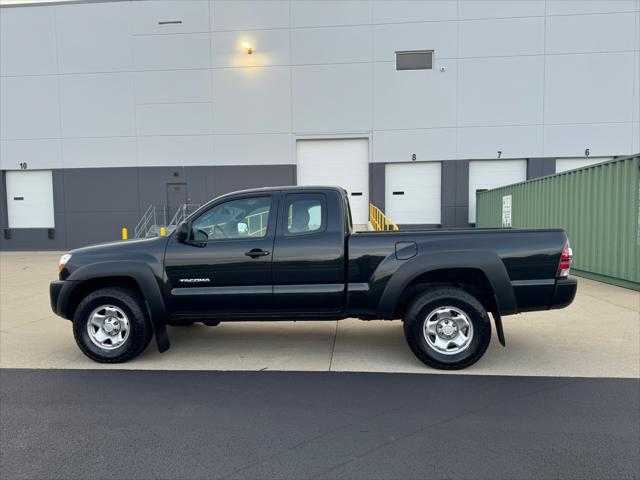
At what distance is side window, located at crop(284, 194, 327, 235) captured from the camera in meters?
4.81

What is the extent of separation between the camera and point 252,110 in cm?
1827

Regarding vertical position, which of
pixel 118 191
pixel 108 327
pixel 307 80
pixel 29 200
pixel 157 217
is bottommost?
pixel 108 327

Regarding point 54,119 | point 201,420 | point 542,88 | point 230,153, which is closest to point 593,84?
point 542,88

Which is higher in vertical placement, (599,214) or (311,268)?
(599,214)

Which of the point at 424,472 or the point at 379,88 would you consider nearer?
the point at 424,472

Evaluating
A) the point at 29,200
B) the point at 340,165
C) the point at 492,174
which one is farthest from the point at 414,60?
the point at 29,200

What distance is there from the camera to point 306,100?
18047 mm

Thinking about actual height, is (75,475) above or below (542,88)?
below

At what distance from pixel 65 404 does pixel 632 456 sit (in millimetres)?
4514

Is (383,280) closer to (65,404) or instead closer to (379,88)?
(65,404)

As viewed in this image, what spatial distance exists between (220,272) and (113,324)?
139 cm

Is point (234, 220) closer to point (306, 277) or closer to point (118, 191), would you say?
point (306, 277)

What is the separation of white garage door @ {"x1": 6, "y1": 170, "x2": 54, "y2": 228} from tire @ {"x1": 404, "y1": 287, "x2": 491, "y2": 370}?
20.2m

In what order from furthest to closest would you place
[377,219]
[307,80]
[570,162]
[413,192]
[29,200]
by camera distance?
[29,200] < [413,192] < [307,80] < [570,162] < [377,219]
